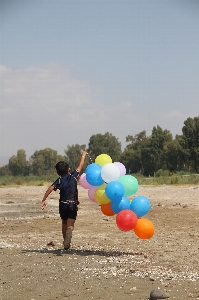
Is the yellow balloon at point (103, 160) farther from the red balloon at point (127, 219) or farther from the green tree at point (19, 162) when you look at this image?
the green tree at point (19, 162)

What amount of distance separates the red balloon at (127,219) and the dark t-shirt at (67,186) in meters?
1.05

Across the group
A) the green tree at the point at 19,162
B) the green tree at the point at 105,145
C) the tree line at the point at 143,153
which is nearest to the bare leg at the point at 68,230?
the tree line at the point at 143,153

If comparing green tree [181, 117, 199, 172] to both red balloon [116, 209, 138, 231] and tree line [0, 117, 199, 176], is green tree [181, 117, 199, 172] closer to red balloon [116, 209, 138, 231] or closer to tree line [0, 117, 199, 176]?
tree line [0, 117, 199, 176]

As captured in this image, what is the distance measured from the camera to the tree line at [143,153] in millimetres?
74562

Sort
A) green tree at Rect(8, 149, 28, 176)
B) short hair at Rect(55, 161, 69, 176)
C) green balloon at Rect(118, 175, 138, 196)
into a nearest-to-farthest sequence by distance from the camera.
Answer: green balloon at Rect(118, 175, 138, 196) < short hair at Rect(55, 161, 69, 176) < green tree at Rect(8, 149, 28, 176)

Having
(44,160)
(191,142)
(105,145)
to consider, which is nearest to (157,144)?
(105,145)

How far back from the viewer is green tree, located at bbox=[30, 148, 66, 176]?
128500 mm

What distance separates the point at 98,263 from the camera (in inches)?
350

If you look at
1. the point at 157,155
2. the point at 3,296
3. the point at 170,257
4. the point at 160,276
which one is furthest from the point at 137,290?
the point at 157,155

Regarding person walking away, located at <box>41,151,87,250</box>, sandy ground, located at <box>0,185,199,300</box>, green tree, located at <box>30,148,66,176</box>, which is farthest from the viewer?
green tree, located at <box>30,148,66,176</box>

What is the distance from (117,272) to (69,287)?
1.01m

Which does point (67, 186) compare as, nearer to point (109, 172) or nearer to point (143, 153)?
point (109, 172)

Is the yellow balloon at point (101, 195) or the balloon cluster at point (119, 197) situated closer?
the balloon cluster at point (119, 197)

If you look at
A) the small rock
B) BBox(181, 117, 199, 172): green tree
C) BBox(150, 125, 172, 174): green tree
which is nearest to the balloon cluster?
the small rock
